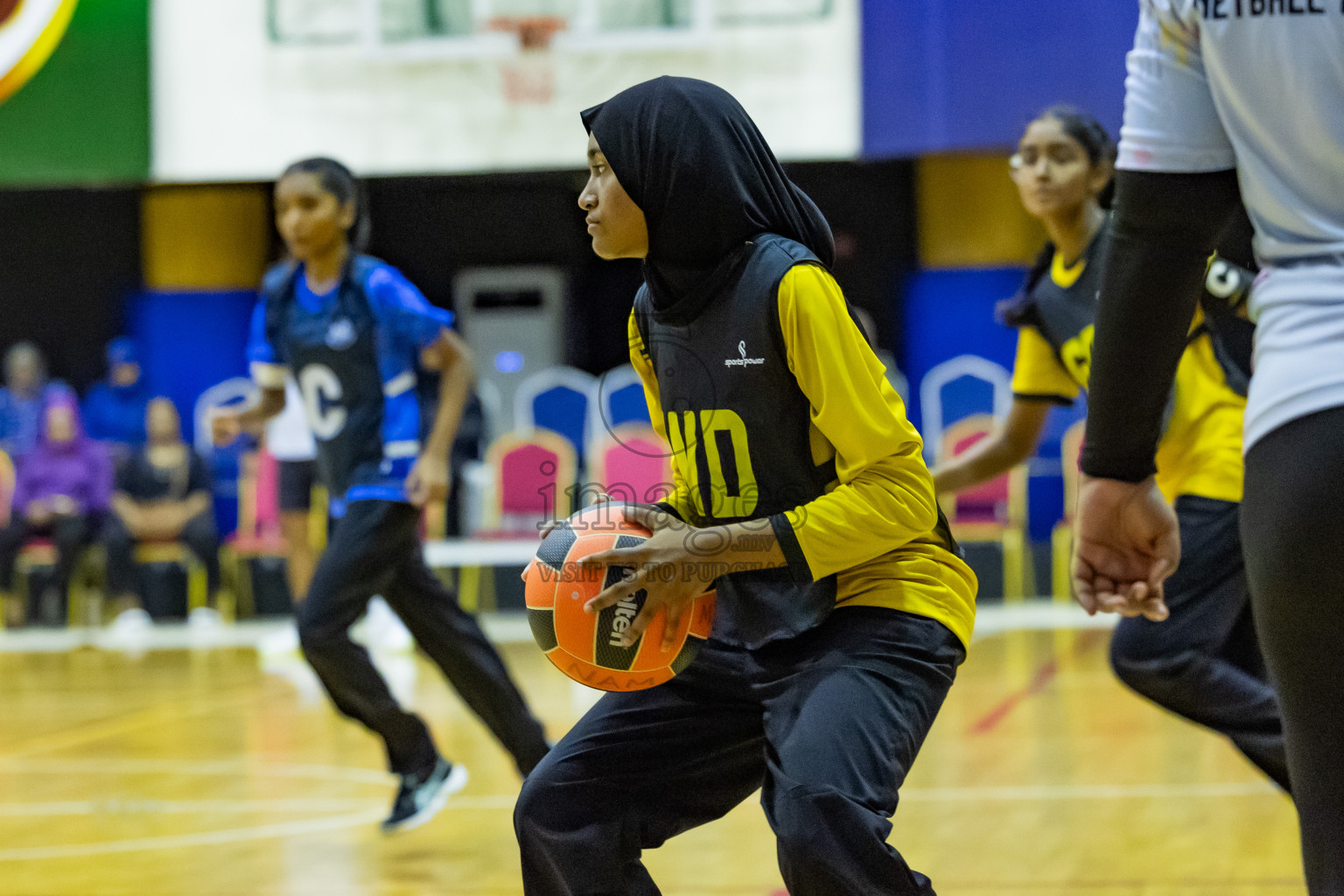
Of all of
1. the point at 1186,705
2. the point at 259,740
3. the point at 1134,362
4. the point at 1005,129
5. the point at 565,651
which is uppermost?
the point at 1005,129

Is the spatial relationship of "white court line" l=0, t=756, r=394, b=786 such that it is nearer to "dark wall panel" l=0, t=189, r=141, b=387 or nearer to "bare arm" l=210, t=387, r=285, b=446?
"bare arm" l=210, t=387, r=285, b=446

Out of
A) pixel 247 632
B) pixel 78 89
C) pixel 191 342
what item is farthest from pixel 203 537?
pixel 78 89

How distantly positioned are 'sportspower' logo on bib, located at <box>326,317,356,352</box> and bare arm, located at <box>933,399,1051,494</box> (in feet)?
6.17

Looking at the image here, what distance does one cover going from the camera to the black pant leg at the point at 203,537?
10.3 metres

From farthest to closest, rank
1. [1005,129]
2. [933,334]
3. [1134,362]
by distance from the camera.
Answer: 1. [933,334]
2. [1005,129]
3. [1134,362]

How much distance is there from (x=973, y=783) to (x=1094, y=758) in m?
0.64

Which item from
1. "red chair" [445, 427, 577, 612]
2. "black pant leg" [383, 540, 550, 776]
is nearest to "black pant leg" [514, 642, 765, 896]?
"black pant leg" [383, 540, 550, 776]

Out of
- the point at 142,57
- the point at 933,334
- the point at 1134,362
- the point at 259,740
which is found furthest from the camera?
the point at 933,334

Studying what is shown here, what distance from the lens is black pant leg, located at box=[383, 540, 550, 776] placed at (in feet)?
13.3

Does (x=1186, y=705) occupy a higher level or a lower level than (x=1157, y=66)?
lower

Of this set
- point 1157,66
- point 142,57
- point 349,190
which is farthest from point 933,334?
point 1157,66

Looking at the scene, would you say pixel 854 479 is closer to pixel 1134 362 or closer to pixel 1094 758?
pixel 1134 362

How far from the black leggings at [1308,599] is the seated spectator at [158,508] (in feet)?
31.9

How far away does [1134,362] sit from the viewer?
58.4 inches
